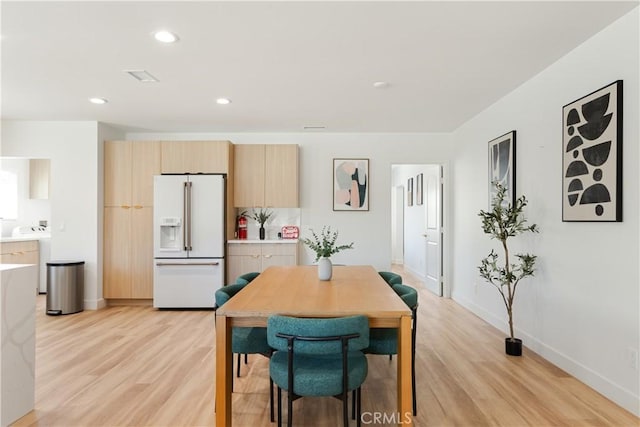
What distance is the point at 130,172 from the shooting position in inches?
211

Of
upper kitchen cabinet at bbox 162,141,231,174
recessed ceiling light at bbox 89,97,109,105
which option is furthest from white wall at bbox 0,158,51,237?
→ recessed ceiling light at bbox 89,97,109,105

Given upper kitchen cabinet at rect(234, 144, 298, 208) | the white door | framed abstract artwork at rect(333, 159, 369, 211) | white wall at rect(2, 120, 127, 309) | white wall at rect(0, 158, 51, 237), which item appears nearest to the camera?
white wall at rect(2, 120, 127, 309)

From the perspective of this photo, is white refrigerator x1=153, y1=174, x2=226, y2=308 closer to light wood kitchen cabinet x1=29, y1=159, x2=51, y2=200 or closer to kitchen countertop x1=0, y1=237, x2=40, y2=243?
kitchen countertop x1=0, y1=237, x2=40, y2=243

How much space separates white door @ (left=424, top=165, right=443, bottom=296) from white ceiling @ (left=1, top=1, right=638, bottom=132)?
1.68 metres

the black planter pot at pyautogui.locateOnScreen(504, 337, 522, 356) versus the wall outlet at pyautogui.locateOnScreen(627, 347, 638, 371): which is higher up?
the wall outlet at pyautogui.locateOnScreen(627, 347, 638, 371)

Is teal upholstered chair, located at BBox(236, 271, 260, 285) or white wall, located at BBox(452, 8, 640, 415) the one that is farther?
teal upholstered chair, located at BBox(236, 271, 260, 285)

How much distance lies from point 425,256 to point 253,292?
5.14m

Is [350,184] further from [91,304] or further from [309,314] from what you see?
[91,304]

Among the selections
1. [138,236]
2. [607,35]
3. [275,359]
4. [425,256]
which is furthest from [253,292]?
[425,256]

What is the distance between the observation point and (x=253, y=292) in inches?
99.0

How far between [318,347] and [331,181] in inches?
164

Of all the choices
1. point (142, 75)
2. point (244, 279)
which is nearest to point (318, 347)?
point (244, 279)

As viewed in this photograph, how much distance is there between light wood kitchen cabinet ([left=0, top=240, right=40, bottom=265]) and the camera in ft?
17.6

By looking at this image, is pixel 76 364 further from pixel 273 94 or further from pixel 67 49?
pixel 273 94
